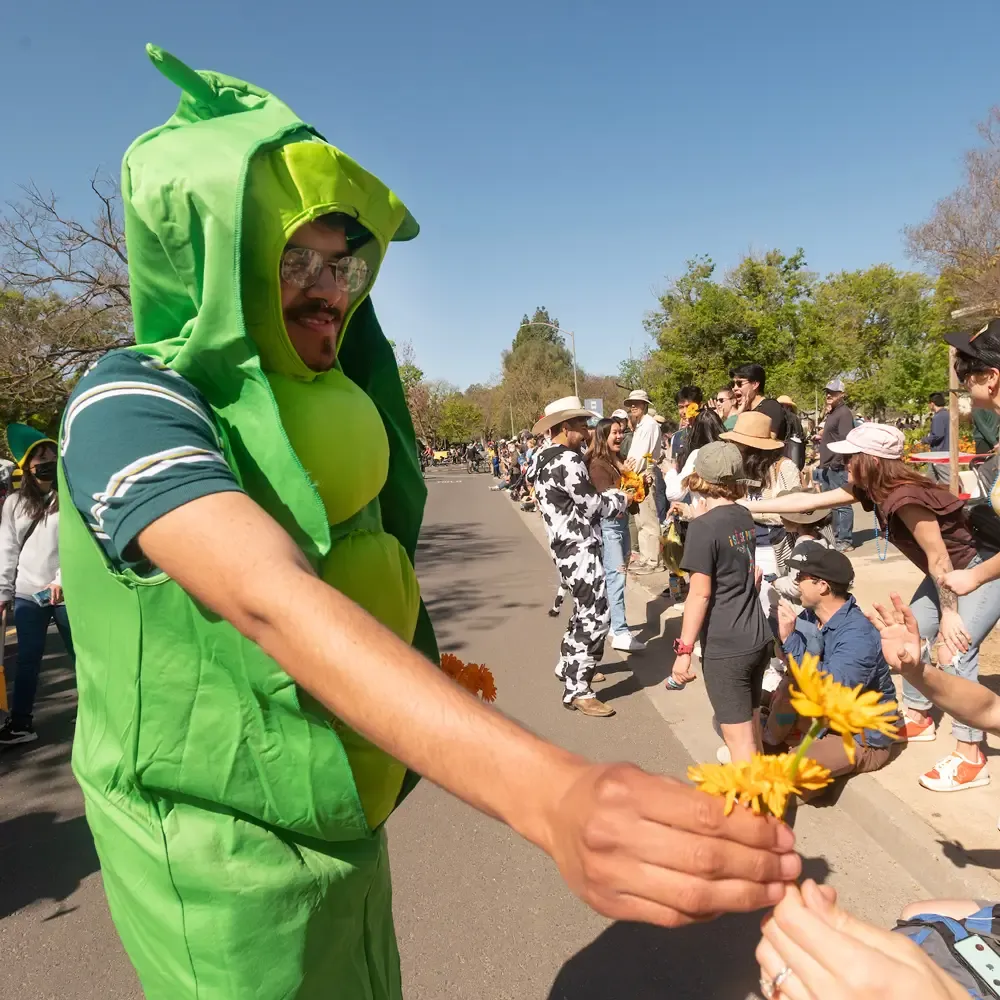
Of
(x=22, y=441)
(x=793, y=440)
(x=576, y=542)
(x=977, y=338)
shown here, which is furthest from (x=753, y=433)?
(x=22, y=441)

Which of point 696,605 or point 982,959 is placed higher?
point 696,605

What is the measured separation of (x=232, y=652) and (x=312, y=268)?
63 centimetres

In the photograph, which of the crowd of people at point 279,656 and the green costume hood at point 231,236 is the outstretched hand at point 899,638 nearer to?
the crowd of people at point 279,656

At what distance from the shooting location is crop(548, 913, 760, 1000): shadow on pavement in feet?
8.55

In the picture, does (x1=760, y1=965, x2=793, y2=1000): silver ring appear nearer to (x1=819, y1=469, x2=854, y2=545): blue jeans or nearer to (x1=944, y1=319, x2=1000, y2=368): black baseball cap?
(x1=944, y1=319, x2=1000, y2=368): black baseball cap

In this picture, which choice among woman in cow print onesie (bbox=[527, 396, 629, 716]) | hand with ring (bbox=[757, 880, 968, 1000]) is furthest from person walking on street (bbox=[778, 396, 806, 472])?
hand with ring (bbox=[757, 880, 968, 1000])

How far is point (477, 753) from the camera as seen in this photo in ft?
2.51

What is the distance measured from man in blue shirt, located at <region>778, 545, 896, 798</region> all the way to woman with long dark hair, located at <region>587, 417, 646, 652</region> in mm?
2574

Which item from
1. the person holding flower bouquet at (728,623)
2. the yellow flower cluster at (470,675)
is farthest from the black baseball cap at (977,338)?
the yellow flower cluster at (470,675)

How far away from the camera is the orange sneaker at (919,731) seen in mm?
4145

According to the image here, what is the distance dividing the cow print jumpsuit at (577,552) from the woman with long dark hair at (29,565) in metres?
3.27

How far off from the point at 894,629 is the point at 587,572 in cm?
339

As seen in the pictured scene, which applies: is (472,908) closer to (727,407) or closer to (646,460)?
(727,407)

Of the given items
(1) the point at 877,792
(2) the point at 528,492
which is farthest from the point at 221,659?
(2) the point at 528,492
